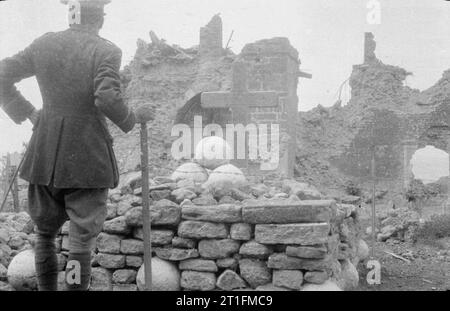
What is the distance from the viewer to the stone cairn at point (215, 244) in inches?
159

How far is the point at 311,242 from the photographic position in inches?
156

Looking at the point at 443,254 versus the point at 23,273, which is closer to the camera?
the point at 23,273

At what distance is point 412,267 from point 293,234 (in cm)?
361

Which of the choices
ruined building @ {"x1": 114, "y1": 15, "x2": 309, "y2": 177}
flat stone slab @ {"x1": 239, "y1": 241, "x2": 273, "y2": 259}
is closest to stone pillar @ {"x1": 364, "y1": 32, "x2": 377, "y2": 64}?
ruined building @ {"x1": 114, "y1": 15, "x2": 309, "y2": 177}

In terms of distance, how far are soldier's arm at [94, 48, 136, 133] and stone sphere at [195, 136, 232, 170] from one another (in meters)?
2.31

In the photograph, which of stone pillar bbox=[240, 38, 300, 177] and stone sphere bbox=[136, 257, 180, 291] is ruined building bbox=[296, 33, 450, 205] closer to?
stone pillar bbox=[240, 38, 300, 177]

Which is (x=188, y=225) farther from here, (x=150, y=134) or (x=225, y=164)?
(x=150, y=134)

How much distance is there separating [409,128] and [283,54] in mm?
6800

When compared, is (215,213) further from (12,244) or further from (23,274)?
(12,244)

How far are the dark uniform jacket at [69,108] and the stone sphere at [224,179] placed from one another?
1.58 metres

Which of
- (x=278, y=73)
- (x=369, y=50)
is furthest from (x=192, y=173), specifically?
(x=369, y=50)

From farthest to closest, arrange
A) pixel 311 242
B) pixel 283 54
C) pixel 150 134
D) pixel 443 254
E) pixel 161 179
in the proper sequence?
pixel 150 134 < pixel 283 54 < pixel 443 254 < pixel 161 179 < pixel 311 242

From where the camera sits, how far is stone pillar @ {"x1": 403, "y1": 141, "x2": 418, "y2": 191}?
1667 centimetres
